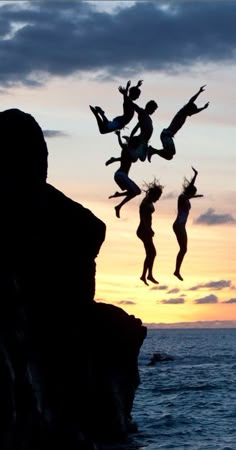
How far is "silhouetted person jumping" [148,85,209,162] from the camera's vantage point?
2350cm

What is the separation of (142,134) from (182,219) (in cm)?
349

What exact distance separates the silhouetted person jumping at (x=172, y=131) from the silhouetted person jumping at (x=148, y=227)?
5.80ft

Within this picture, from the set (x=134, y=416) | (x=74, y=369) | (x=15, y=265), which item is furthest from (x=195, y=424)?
(x=15, y=265)

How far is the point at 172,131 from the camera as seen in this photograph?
936 inches

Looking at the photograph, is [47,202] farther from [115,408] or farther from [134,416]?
[134,416]

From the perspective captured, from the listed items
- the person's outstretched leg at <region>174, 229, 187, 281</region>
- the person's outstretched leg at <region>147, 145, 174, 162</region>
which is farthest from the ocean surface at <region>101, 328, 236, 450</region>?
the person's outstretched leg at <region>147, 145, 174, 162</region>

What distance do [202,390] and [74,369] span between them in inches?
1999

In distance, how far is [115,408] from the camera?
50.8 metres

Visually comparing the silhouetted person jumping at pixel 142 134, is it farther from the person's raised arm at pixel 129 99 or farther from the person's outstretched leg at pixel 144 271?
the person's outstretched leg at pixel 144 271

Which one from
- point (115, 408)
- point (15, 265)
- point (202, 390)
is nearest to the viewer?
point (15, 265)

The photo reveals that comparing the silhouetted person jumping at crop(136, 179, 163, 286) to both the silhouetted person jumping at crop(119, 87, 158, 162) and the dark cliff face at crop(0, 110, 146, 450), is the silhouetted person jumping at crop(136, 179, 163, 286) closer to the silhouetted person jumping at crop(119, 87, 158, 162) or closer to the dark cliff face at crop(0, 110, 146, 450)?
the silhouetted person jumping at crop(119, 87, 158, 162)

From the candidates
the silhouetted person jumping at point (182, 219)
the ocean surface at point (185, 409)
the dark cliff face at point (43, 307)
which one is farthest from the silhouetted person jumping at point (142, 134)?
the ocean surface at point (185, 409)

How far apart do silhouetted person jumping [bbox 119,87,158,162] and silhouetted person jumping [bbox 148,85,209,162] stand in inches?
9.7

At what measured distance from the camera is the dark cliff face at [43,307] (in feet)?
110
